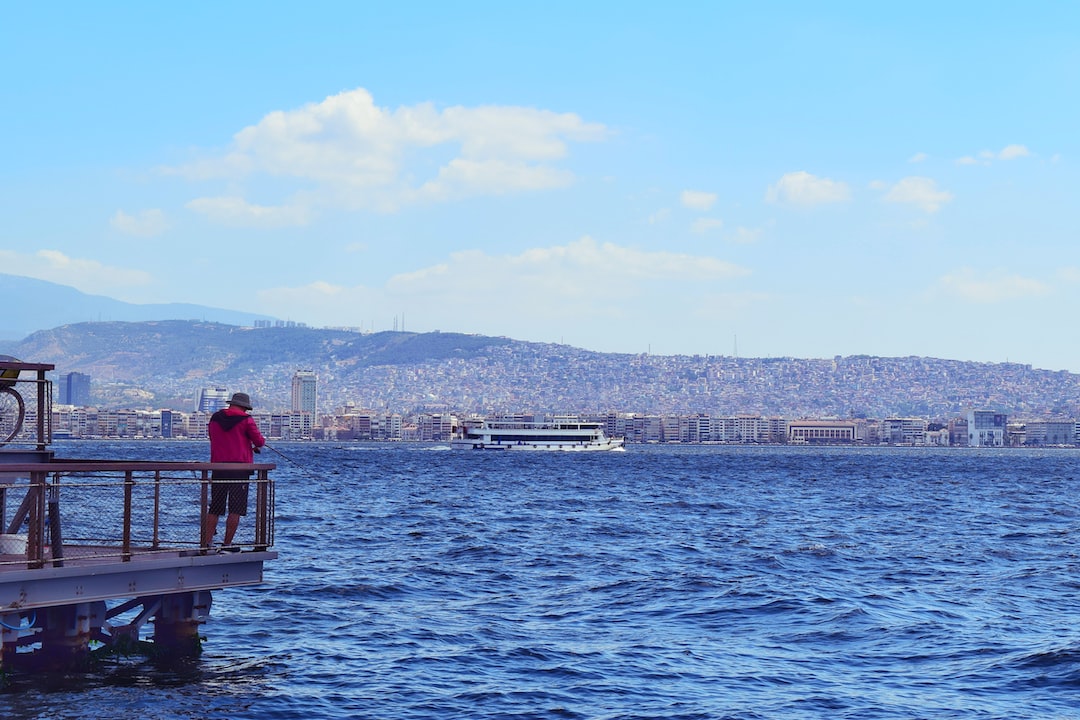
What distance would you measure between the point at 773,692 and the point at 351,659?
20.3 ft

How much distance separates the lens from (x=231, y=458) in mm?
18625

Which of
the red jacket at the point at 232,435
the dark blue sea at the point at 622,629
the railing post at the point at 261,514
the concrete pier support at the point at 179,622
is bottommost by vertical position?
the dark blue sea at the point at 622,629

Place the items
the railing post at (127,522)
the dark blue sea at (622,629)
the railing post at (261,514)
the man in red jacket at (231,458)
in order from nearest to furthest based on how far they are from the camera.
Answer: the railing post at (127,522) < the dark blue sea at (622,629) < the man in red jacket at (231,458) < the railing post at (261,514)

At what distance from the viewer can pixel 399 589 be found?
27.2m

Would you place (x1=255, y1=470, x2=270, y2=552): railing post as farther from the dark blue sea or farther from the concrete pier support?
the dark blue sea

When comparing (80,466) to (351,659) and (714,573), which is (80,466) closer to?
(351,659)

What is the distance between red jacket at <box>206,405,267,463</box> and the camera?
1862 cm

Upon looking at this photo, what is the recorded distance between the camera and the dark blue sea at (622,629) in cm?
1698

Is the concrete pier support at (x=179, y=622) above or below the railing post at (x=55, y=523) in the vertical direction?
below

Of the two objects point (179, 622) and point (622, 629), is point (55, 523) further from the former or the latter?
point (622, 629)

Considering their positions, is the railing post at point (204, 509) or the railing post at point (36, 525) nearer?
the railing post at point (36, 525)

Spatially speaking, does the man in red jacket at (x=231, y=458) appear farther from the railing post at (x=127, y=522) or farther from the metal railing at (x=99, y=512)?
the railing post at (x=127, y=522)

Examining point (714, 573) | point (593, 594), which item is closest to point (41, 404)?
point (593, 594)

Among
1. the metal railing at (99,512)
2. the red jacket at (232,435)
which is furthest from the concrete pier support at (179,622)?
the red jacket at (232,435)
